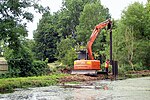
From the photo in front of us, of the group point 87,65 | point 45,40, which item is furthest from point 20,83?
point 45,40

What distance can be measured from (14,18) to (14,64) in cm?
881

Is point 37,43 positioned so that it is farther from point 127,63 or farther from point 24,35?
point 24,35

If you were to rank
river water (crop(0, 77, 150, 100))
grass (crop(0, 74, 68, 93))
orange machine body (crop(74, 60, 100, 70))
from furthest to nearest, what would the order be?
orange machine body (crop(74, 60, 100, 70)) < grass (crop(0, 74, 68, 93)) < river water (crop(0, 77, 150, 100))

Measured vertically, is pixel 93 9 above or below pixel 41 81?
above

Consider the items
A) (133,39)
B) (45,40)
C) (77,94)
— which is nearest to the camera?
(77,94)

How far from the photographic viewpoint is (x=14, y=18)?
63.1ft

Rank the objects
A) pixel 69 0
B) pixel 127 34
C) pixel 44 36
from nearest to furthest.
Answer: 1. pixel 127 34
2. pixel 44 36
3. pixel 69 0

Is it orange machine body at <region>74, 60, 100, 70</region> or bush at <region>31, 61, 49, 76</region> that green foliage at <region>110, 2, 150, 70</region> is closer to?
orange machine body at <region>74, 60, 100, 70</region>

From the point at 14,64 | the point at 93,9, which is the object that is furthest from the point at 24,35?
the point at 93,9

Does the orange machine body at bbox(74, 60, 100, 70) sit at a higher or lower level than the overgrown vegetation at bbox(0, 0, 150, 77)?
lower

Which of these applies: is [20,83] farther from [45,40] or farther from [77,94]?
[45,40]

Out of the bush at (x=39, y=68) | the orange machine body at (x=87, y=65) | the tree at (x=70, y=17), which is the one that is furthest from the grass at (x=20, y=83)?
the tree at (x=70, y=17)

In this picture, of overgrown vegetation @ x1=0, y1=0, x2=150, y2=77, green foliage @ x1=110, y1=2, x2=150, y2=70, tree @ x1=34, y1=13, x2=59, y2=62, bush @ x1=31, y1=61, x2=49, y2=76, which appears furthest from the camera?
tree @ x1=34, y1=13, x2=59, y2=62

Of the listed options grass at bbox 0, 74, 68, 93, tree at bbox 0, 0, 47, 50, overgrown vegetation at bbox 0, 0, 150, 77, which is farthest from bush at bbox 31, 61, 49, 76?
tree at bbox 0, 0, 47, 50
